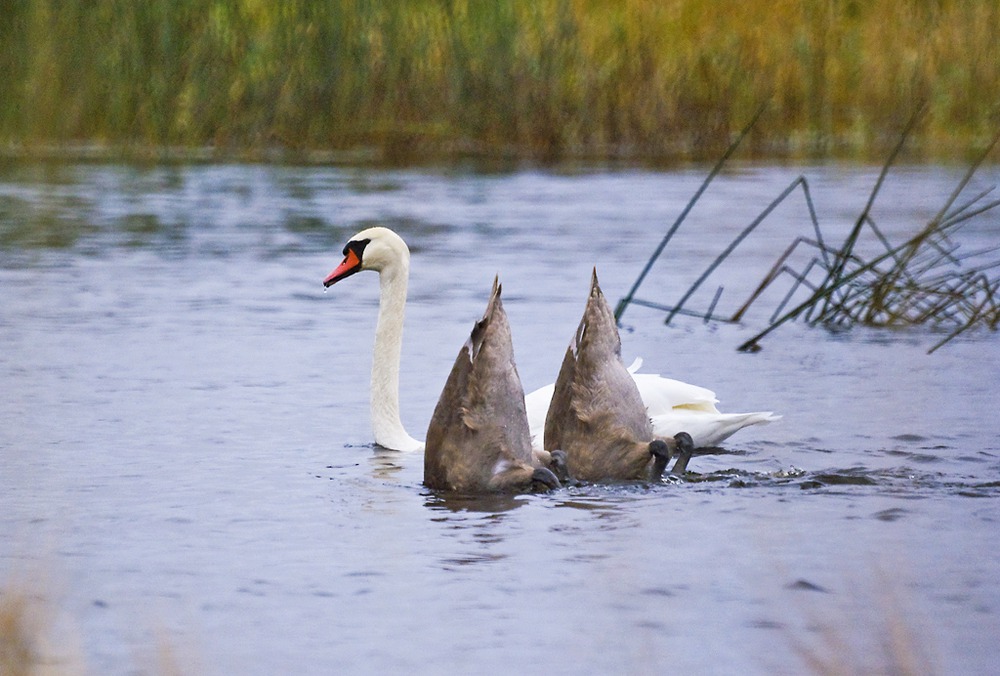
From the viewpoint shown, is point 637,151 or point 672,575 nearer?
point 672,575

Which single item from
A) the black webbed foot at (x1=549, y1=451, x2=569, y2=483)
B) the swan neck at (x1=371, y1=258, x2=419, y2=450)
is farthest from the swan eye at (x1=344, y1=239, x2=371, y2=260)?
the black webbed foot at (x1=549, y1=451, x2=569, y2=483)

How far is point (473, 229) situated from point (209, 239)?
255 centimetres

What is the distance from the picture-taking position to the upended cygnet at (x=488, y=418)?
647 cm

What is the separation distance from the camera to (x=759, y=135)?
81.5 feet

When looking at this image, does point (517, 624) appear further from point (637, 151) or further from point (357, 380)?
point (637, 151)

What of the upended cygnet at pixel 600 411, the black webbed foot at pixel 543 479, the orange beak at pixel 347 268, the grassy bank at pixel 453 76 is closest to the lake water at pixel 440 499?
the black webbed foot at pixel 543 479

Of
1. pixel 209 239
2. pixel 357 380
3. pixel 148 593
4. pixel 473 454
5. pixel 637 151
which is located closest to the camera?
pixel 148 593

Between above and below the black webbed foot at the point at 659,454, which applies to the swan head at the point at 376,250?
above

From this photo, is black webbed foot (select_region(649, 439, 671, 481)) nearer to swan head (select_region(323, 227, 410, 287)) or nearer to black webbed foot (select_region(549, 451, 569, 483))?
black webbed foot (select_region(549, 451, 569, 483))

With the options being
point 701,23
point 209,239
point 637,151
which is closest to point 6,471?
point 209,239

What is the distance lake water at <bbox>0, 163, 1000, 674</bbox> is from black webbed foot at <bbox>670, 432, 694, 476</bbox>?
4.0 inches

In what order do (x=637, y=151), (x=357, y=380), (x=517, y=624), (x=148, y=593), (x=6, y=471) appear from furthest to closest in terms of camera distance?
(x=637, y=151) → (x=357, y=380) → (x=6, y=471) → (x=148, y=593) → (x=517, y=624)

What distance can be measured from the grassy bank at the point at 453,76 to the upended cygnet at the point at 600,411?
1587 cm

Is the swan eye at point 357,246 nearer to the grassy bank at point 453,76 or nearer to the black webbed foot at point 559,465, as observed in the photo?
the black webbed foot at point 559,465
